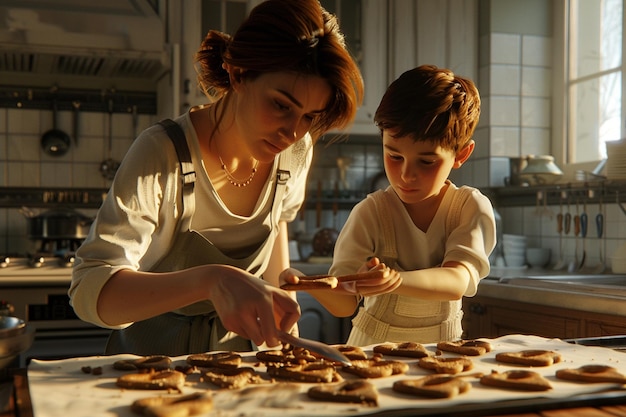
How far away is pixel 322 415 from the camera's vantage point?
31.2 inches

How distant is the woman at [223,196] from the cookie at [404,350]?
0.70 ft

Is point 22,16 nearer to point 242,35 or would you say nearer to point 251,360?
point 242,35

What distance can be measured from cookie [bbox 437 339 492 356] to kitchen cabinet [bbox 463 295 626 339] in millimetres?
981

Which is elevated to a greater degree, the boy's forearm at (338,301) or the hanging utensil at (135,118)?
the hanging utensil at (135,118)

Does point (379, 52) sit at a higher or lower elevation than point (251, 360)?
higher

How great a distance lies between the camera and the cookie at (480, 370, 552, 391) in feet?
2.89

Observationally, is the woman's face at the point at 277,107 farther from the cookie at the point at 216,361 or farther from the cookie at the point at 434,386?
the cookie at the point at 434,386

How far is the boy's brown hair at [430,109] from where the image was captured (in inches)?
50.4

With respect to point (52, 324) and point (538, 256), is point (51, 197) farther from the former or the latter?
point (538, 256)

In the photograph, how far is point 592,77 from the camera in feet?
9.99

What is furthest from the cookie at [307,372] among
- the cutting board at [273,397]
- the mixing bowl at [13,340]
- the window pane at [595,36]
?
the window pane at [595,36]

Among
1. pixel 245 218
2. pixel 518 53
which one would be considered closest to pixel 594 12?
pixel 518 53

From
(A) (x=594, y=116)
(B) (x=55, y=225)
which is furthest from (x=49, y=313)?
(A) (x=594, y=116)

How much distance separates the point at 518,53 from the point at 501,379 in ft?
8.47
